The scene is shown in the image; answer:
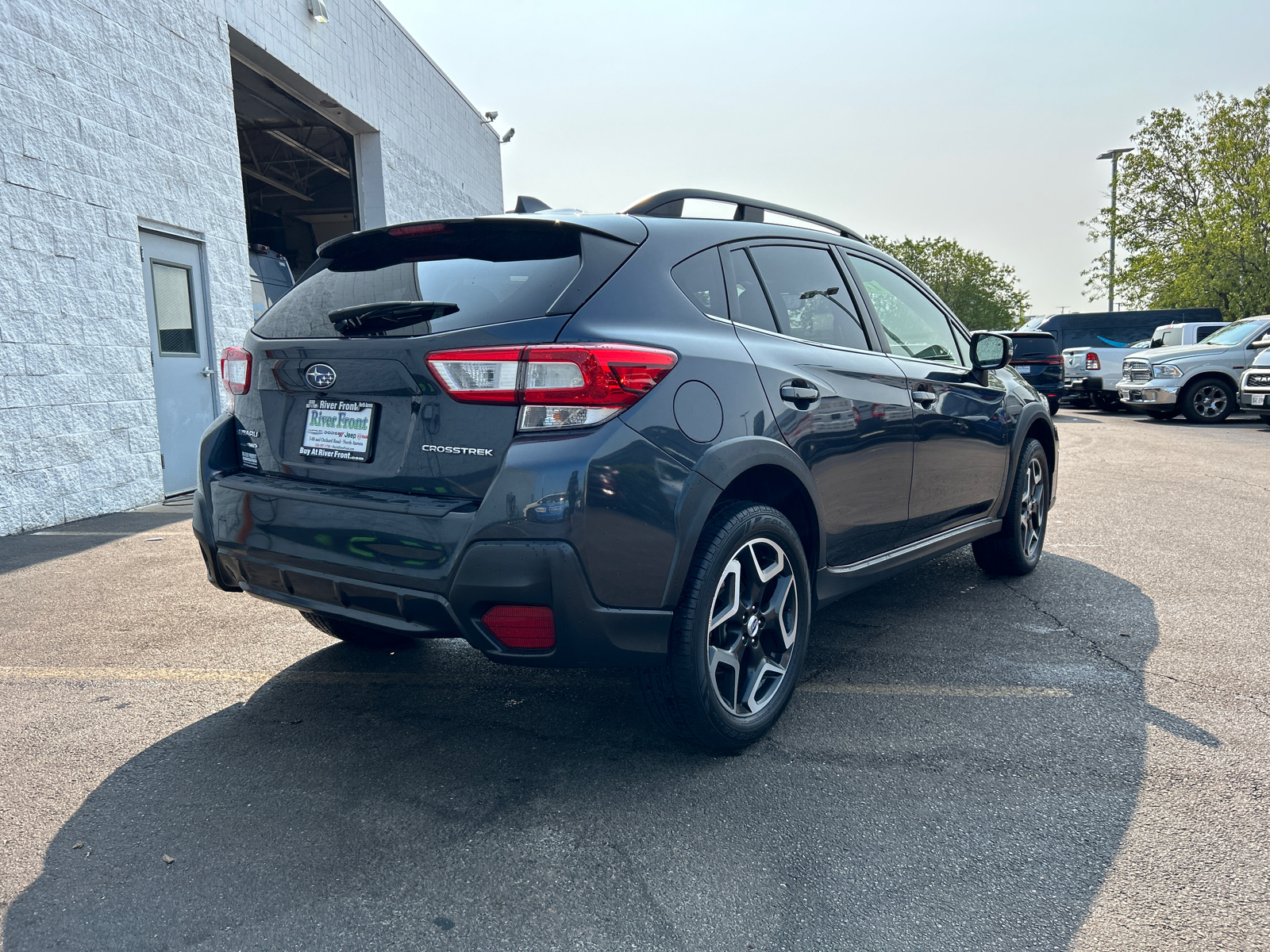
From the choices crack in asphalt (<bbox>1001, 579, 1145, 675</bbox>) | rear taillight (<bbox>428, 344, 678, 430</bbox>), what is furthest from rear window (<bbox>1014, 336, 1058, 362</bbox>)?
rear taillight (<bbox>428, 344, 678, 430</bbox>)

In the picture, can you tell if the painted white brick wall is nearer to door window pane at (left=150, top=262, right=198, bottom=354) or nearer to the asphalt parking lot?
door window pane at (left=150, top=262, right=198, bottom=354)

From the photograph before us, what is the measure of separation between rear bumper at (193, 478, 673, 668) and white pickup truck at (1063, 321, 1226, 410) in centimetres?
1801

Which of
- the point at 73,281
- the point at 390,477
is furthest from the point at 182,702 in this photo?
the point at 73,281

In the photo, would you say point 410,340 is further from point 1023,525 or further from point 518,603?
point 1023,525

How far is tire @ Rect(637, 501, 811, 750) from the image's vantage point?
2.60 metres

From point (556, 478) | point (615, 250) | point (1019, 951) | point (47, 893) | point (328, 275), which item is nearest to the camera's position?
point (1019, 951)

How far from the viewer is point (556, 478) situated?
2.31 metres

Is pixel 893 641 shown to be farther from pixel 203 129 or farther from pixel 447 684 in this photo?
pixel 203 129

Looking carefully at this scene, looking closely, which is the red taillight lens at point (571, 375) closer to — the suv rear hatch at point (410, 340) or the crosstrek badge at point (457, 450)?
the suv rear hatch at point (410, 340)

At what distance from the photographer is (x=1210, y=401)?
15.5 metres

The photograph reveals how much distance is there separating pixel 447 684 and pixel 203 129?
754 cm

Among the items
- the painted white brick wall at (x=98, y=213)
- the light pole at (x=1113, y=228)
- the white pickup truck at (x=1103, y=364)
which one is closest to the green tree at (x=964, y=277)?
the light pole at (x=1113, y=228)

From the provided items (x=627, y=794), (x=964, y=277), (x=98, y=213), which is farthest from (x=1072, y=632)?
(x=964, y=277)

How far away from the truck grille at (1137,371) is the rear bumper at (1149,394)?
133 mm
